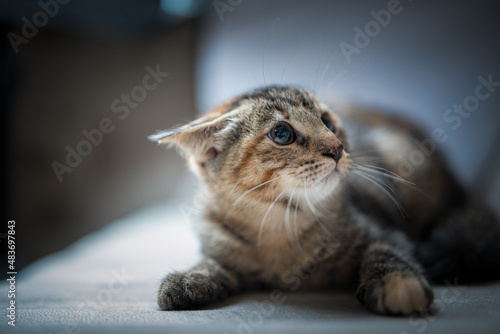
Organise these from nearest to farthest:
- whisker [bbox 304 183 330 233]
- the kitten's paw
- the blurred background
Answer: the kitten's paw, whisker [bbox 304 183 330 233], the blurred background

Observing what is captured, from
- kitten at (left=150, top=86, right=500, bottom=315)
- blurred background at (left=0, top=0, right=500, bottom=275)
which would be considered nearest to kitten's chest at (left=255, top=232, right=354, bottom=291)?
kitten at (left=150, top=86, right=500, bottom=315)

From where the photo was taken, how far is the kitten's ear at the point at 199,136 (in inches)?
41.7

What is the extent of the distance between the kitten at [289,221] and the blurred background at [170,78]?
30 centimetres

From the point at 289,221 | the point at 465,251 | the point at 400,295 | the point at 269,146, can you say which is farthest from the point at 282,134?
the point at 465,251

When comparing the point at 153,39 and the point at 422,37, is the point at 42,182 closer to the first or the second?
the point at 153,39

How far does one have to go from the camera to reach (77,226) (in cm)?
267

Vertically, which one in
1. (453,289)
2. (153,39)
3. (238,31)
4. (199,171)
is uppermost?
(153,39)

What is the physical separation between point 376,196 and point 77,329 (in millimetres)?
1204

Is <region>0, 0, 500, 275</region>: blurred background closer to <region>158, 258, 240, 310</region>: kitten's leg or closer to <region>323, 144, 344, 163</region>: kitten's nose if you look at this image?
<region>323, 144, 344, 163</region>: kitten's nose

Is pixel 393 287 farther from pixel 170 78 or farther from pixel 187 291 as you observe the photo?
pixel 170 78

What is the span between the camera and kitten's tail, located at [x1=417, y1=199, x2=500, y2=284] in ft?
3.61

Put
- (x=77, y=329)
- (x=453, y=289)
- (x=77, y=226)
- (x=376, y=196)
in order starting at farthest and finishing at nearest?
(x=77, y=226), (x=376, y=196), (x=453, y=289), (x=77, y=329)

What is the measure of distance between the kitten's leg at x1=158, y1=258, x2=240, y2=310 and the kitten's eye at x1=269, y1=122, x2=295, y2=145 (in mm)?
434

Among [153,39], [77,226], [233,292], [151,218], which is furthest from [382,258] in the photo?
[153,39]
